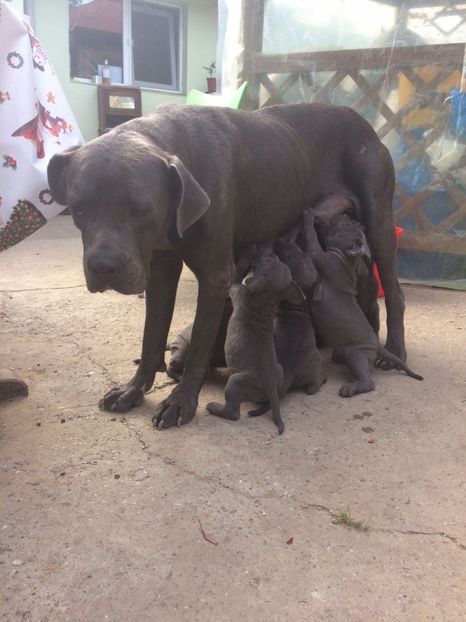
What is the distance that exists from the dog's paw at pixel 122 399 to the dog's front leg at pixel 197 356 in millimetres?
159

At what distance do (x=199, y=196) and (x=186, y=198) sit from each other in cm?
6

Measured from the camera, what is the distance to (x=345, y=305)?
10.4ft

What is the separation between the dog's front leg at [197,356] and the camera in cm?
257

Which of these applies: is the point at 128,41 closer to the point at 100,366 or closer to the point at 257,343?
the point at 100,366

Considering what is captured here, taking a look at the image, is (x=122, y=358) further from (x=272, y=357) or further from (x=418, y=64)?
(x=418, y=64)

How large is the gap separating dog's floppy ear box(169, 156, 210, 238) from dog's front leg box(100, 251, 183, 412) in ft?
1.56

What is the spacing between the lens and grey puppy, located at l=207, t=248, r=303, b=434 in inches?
102

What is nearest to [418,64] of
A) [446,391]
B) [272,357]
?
[446,391]

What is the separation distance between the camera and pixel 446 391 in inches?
119

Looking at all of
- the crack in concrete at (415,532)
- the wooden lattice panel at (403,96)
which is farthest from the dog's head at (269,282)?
the wooden lattice panel at (403,96)

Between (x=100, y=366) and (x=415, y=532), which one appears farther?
(x=100, y=366)

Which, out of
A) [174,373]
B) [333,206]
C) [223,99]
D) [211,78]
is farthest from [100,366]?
[211,78]

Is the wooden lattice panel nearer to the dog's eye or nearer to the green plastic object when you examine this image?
the green plastic object

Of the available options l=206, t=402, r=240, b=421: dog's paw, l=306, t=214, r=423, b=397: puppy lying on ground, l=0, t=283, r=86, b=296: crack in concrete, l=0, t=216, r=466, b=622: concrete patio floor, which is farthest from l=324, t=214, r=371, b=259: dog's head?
l=0, t=283, r=86, b=296: crack in concrete
